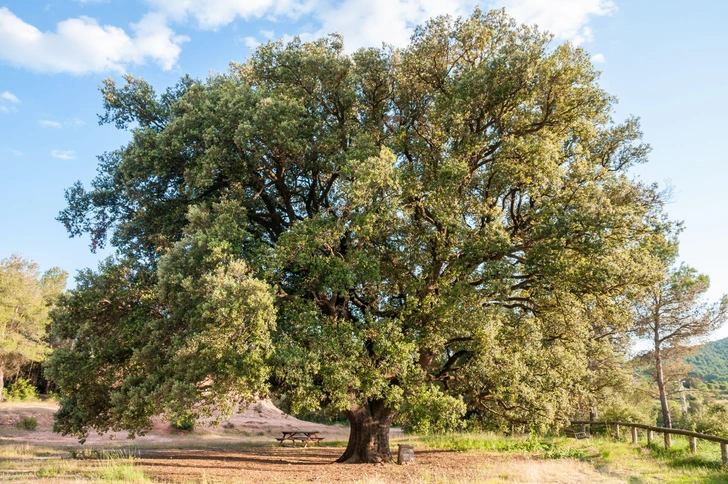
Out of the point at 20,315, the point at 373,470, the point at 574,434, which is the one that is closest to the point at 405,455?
the point at 373,470

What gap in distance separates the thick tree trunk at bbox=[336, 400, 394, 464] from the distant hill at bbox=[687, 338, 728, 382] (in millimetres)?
126841

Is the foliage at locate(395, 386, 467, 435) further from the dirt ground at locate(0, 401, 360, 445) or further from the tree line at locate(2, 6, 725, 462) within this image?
the dirt ground at locate(0, 401, 360, 445)

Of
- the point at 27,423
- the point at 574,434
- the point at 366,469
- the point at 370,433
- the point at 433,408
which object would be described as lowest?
the point at 27,423

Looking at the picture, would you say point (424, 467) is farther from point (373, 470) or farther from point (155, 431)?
point (155, 431)

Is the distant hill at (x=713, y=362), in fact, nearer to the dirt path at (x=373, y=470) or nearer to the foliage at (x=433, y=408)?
the dirt path at (x=373, y=470)

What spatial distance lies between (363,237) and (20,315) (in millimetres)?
40074

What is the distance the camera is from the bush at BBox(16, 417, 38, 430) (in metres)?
30.6

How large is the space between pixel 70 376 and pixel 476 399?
45.0 feet

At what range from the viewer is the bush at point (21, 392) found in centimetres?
4162

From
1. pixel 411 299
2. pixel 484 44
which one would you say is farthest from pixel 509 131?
pixel 411 299

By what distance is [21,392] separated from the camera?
141ft

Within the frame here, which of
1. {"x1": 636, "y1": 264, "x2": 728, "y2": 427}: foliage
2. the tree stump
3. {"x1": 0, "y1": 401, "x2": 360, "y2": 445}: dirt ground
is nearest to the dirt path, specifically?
the tree stump

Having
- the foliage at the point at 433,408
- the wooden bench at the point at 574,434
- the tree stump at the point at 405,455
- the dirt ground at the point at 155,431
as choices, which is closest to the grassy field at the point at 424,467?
the tree stump at the point at 405,455

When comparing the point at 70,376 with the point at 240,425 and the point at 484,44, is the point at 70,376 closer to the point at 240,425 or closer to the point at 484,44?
the point at 484,44
